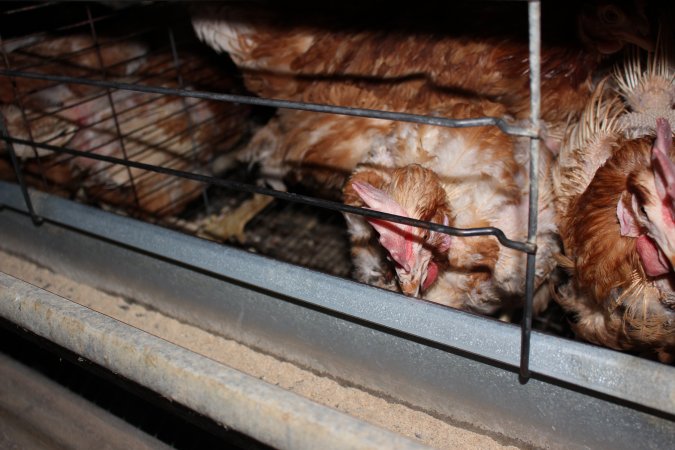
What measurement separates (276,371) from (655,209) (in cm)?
82

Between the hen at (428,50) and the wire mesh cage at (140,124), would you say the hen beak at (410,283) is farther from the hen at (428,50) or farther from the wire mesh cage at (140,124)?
the wire mesh cage at (140,124)

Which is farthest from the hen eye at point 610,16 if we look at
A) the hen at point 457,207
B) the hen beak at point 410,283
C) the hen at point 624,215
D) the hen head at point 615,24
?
the hen beak at point 410,283

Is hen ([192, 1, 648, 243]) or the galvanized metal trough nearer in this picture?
the galvanized metal trough

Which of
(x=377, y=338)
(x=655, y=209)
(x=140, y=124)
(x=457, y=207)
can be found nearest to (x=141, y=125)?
(x=140, y=124)

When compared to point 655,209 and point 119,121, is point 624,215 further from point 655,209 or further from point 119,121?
point 119,121

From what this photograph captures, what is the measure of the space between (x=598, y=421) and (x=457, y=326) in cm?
26

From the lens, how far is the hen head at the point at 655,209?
101cm

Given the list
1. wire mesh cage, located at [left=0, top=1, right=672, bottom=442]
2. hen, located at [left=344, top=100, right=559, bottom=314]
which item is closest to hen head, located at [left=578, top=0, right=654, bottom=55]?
wire mesh cage, located at [left=0, top=1, right=672, bottom=442]

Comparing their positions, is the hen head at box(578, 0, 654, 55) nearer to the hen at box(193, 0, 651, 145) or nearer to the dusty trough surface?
the hen at box(193, 0, 651, 145)

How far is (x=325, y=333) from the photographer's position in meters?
1.15

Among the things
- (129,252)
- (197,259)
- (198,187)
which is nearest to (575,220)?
(197,259)

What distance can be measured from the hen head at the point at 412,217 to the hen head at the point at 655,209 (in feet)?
1.26

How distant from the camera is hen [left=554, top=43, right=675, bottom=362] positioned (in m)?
1.08

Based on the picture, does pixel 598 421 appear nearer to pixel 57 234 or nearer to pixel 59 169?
pixel 57 234
